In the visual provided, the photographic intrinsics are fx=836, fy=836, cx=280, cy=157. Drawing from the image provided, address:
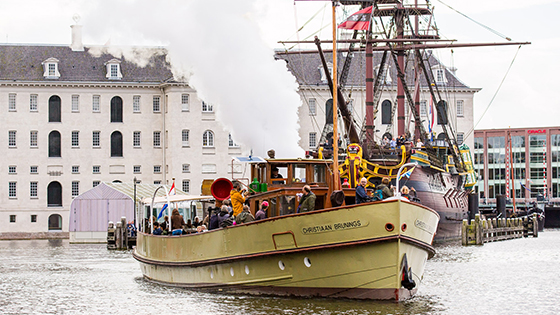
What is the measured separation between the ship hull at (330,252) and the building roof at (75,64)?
65.8 m

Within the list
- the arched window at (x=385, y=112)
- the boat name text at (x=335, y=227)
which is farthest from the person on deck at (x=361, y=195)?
the arched window at (x=385, y=112)

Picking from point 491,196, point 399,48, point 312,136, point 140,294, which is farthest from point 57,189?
point 491,196

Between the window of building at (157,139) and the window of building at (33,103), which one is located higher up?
the window of building at (33,103)

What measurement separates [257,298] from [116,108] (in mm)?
67143

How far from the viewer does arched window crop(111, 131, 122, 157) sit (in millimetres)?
86000

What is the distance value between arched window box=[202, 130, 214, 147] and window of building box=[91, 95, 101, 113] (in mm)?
11049

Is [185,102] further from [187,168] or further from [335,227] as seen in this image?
[335,227]

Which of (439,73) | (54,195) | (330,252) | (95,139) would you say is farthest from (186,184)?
(330,252)

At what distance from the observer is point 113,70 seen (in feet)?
283

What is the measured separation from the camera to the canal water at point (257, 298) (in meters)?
20.5

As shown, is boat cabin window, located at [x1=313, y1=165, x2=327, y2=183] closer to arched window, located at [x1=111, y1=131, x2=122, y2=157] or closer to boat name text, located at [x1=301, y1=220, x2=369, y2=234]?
boat name text, located at [x1=301, y1=220, x2=369, y2=234]

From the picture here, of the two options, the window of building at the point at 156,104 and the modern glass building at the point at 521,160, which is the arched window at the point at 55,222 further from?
the modern glass building at the point at 521,160

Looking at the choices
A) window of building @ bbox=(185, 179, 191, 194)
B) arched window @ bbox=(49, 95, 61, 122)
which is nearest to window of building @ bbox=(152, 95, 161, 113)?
window of building @ bbox=(185, 179, 191, 194)

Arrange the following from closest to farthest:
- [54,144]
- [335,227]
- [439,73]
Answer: [335,227], [54,144], [439,73]
